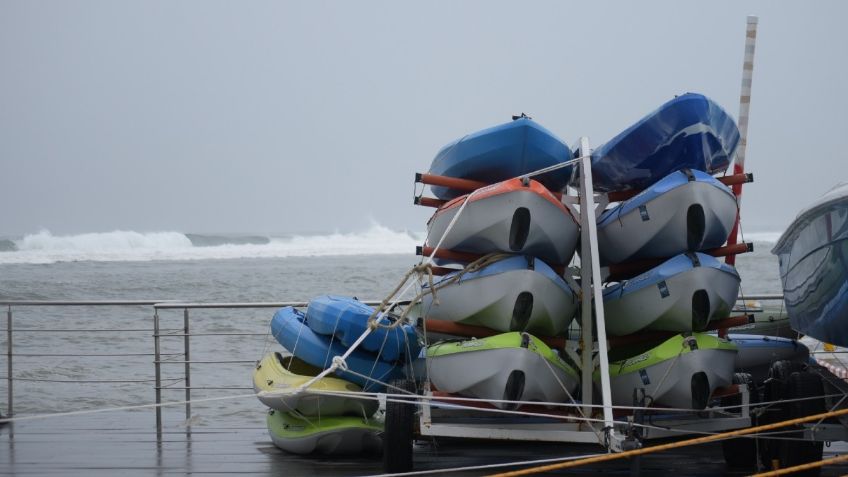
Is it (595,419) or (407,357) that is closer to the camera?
(595,419)

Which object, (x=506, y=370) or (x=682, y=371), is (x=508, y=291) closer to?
(x=506, y=370)

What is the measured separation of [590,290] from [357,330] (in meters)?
1.45

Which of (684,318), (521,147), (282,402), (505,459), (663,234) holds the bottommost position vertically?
(505,459)

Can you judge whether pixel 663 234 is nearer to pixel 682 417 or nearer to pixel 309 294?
pixel 682 417

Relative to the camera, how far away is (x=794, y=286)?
6312mm

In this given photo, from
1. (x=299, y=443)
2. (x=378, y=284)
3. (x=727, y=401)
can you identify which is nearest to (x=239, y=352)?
(x=299, y=443)

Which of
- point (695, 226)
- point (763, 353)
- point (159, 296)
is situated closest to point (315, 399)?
point (695, 226)

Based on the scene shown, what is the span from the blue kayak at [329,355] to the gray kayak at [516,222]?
0.91 m

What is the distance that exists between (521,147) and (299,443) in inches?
91.6

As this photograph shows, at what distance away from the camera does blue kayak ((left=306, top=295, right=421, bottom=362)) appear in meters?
6.37

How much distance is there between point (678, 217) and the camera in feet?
19.7

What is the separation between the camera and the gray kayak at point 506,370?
215 inches

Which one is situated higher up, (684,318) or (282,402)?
(684,318)

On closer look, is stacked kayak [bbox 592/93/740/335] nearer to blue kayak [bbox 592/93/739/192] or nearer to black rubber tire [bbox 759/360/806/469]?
blue kayak [bbox 592/93/739/192]
